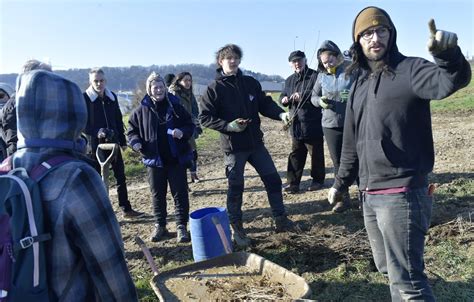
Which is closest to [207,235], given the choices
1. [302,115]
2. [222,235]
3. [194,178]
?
[222,235]

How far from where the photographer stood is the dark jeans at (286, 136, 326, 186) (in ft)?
20.9

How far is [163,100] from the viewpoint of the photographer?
499cm

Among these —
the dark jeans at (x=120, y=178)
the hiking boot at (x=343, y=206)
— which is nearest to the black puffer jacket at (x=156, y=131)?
the dark jeans at (x=120, y=178)

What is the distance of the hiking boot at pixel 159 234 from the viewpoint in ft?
16.8

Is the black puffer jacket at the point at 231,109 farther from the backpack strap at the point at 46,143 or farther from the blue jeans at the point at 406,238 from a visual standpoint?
the backpack strap at the point at 46,143

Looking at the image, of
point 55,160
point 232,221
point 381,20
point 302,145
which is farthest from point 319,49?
point 55,160

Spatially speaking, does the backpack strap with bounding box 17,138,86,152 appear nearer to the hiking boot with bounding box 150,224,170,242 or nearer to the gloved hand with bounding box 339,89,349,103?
the hiking boot with bounding box 150,224,170,242

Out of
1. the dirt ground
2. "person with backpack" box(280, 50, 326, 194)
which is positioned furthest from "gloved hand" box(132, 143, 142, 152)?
"person with backpack" box(280, 50, 326, 194)

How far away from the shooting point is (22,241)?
1.41m

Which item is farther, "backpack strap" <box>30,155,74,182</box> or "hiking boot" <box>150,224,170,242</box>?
"hiking boot" <box>150,224,170,242</box>

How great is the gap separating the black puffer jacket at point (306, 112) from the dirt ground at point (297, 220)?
97 cm

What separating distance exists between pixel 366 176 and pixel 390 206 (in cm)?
26

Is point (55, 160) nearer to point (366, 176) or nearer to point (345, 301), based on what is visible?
point (366, 176)

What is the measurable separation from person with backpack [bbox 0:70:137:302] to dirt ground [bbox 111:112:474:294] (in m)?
2.67
